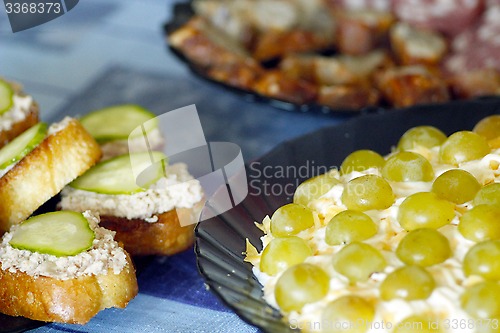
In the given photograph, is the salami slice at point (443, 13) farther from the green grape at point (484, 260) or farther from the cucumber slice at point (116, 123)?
the green grape at point (484, 260)

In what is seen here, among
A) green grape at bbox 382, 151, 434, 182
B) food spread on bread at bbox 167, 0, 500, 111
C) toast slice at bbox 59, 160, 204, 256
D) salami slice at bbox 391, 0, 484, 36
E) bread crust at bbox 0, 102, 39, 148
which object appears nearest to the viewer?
green grape at bbox 382, 151, 434, 182

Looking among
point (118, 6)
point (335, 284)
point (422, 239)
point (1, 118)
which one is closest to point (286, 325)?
point (335, 284)

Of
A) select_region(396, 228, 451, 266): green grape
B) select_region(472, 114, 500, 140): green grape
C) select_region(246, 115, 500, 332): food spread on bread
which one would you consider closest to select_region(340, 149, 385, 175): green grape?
select_region(246, 115, 500, 332): food spread on bread

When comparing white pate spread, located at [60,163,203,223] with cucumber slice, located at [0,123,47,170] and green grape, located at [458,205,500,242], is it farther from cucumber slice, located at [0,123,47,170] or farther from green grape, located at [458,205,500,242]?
green grape, located at [458,205,500,242]

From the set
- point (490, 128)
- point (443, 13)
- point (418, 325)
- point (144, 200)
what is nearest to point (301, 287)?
point (418, 325)

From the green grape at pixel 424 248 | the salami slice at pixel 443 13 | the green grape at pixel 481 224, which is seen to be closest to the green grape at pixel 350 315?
the green grape at pixel 424 248

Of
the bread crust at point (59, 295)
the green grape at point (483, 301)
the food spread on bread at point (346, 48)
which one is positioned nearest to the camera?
the green grape at point (483, 301)

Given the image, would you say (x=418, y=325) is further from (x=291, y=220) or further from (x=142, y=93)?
(x=142, y=93)
